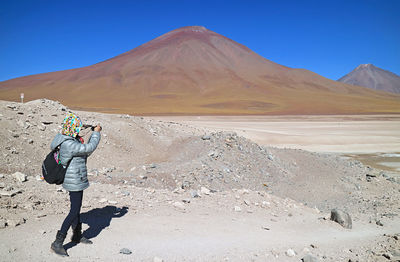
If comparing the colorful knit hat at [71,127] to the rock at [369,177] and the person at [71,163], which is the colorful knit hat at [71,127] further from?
the rock at [369,177]

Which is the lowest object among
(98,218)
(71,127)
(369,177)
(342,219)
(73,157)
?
(369,177)

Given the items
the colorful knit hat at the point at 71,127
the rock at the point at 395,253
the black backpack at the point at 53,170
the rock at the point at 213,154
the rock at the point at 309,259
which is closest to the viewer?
the black backpack at the point at 53,170

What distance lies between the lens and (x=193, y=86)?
13950cm

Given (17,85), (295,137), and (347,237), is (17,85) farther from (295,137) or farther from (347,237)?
(347,237)

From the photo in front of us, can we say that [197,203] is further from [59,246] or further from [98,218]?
[59,246]

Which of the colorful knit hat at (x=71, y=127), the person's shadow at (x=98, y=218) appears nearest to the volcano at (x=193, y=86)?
the person's shadow at (x=98, y=218)

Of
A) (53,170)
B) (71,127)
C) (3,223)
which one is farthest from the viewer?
(3,223)

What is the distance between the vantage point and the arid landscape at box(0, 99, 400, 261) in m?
4.29

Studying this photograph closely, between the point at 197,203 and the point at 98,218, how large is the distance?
2.08m

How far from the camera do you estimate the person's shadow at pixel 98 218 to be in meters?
4.45

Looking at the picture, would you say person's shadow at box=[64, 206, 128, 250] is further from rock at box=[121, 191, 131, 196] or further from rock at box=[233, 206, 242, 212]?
rock at box=[233, 206, 242, 212]

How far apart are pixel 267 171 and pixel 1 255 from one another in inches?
356

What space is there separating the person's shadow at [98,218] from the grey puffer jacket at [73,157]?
34.0 inches

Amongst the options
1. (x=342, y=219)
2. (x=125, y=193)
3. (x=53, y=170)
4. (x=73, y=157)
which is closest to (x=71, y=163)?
(x=73, y=157)
